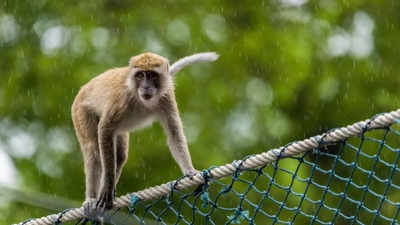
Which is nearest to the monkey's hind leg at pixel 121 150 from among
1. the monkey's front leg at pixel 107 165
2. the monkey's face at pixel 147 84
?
the monkey's front leg at pixel 107 165

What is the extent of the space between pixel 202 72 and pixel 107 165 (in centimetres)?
617

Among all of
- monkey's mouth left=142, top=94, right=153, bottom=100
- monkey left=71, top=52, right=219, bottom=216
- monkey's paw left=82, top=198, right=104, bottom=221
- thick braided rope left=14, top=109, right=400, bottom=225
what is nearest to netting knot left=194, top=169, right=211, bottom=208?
thick braided rope left=14, top=109, right=400, bottom=225

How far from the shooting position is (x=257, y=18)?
12.2 m

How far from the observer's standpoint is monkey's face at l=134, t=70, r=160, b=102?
5.24 meters

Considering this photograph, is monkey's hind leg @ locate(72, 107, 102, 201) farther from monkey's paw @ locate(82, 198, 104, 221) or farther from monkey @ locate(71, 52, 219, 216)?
monkey's paw @ locate(82, 198, 104, 221)

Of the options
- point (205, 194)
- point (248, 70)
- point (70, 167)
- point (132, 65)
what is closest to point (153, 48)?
point (248, 70)

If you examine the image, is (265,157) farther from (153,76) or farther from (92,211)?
(153,76)

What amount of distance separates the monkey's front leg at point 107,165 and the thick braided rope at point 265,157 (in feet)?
0.97

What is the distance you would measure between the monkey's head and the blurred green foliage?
442 centimetres

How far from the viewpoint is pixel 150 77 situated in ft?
17.5

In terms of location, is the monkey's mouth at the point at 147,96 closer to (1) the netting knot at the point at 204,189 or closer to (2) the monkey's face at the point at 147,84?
(2) the monkey's face at the point at 147,84

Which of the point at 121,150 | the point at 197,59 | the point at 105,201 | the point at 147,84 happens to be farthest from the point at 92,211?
the point at 197,59

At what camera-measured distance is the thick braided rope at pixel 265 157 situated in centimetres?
364

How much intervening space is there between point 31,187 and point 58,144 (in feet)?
2.34
